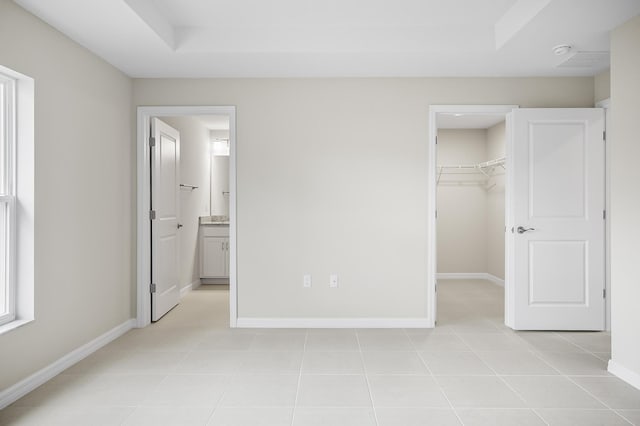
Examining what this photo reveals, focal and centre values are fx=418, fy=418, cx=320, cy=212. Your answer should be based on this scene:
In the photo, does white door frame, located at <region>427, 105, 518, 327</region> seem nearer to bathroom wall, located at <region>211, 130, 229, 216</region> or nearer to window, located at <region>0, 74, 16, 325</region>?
window, located at <region>0, 74, 16, 325</region>

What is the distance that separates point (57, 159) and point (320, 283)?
7.59 feet

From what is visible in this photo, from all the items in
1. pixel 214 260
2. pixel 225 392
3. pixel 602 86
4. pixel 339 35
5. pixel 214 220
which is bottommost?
pixel 225 392

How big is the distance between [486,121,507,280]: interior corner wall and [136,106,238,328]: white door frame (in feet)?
13.0

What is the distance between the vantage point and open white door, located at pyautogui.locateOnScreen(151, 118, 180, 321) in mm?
4016

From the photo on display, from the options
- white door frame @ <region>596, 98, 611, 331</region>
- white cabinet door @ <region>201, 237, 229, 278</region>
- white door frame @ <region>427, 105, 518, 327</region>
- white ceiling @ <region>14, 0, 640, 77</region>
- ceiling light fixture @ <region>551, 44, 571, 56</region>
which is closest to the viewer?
white ceiling @ <region>14, 0, 640, 77</region>

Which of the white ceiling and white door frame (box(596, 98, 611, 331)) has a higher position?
the white ceiling

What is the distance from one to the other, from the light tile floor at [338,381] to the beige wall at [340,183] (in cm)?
36

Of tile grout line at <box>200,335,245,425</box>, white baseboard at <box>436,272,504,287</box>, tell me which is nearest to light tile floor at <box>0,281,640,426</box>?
tile grout line at <box>200,335,245,425</box>

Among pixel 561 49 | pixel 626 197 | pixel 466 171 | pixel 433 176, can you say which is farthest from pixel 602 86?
pixel 466 171

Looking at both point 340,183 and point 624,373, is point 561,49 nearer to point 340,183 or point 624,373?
point 340,183

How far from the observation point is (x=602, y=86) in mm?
3744

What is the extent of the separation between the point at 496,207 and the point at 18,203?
19.0 feet

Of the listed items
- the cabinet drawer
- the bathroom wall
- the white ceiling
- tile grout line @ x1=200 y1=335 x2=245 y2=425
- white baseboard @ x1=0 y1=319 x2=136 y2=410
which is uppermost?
the white ceiling

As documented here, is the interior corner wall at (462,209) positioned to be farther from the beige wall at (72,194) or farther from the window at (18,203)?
the window at (18,203)
